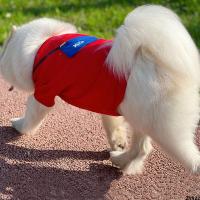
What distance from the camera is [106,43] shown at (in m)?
3.15

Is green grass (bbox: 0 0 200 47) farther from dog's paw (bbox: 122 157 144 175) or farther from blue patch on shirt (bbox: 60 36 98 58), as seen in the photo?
dog's paw (bbox: 122 157 144 175)

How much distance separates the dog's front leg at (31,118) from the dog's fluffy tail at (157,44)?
2.94ft

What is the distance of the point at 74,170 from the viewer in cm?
343

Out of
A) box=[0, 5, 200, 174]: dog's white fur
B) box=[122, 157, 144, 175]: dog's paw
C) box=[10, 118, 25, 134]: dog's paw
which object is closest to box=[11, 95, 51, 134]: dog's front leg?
box=[10, 118, 25, 134]: dog's paw

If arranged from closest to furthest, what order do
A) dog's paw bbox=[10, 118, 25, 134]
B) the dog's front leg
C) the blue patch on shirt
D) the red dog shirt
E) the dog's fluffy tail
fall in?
the dog's fluffy tail
the red dog shirt
the blue patch on shirt
the dog's front leg
dog's paw bbox=[10, 118, 25, 134]

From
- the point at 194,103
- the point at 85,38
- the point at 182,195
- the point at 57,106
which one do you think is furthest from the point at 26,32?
the point at 182,195

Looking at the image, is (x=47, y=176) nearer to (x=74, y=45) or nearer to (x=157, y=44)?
(x=74, y=45)

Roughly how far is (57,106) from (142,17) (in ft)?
5.52

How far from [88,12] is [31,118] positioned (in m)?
2.67

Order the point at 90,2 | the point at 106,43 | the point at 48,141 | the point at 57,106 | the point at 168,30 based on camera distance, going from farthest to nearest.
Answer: the point at 90,2
the point at 57,106
the point at 48,141
the point at 106,43
the point at 168,30

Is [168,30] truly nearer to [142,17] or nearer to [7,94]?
[142,17]

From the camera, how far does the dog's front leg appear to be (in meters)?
3.51

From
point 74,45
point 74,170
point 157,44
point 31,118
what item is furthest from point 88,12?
point 157,44

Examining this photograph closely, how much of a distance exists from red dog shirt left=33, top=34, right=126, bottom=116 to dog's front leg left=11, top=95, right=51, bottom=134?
184 millimetres
